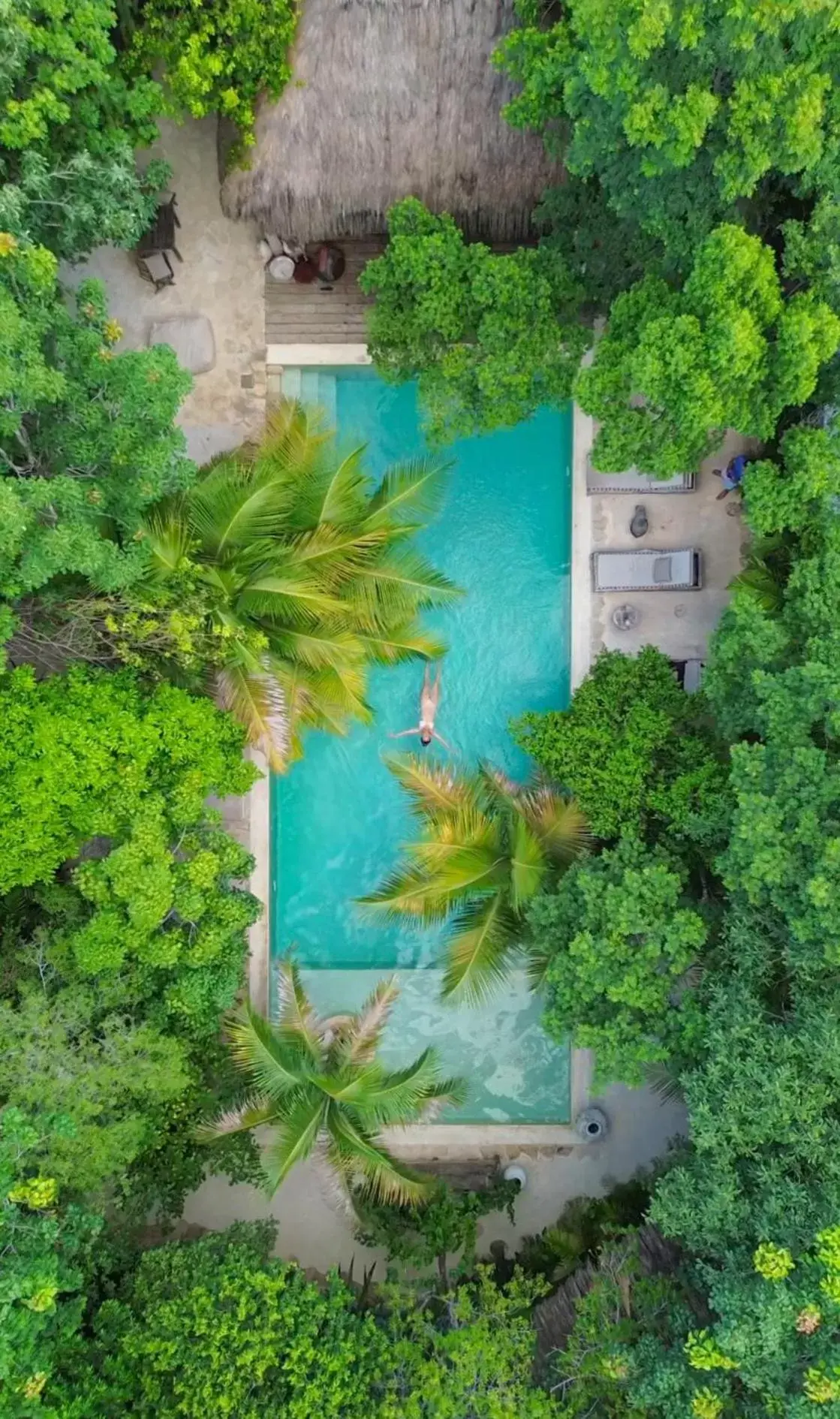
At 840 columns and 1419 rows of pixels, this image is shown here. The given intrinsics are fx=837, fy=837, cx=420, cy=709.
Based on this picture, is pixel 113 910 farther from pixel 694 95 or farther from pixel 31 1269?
pixel 694 95

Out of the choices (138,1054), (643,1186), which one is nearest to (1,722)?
(138,1054)

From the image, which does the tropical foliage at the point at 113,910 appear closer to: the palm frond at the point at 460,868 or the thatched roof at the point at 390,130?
the palm frond at the point at 460,868

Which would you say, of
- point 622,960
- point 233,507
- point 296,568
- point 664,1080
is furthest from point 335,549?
point 664,1080

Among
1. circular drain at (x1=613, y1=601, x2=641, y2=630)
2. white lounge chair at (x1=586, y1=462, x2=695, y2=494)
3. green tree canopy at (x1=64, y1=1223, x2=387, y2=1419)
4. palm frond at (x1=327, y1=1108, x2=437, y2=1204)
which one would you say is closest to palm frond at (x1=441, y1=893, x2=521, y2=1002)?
palm frond at (x1=327, y1=1108, x2=437, y2=1204)

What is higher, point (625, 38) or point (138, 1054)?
point (625, 38)

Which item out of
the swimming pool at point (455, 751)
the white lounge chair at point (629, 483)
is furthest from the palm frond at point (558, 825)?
the white lounge chair at point (629, 483)

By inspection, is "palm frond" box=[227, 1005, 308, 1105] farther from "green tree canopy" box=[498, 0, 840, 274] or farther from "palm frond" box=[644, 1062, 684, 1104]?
"green tree canopy" box=[498, 0, 840, 274]

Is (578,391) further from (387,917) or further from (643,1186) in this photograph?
(643,1186)
